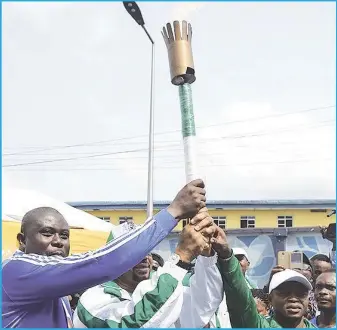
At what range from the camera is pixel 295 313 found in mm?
3564

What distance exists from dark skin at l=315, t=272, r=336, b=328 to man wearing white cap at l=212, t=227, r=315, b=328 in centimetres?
60

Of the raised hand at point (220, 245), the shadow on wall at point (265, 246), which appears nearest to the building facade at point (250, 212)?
the shadow on wall at point (265, 246)

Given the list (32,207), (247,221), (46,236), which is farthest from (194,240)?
(247,221)

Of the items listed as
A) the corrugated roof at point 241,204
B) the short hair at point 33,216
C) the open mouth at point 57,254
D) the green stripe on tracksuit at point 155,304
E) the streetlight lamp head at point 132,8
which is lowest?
the green stripe on tracksuit at point 155,304

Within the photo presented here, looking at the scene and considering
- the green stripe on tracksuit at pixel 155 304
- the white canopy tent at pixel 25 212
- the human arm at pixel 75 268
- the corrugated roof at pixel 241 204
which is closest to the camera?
the human arm at pixel 75 268

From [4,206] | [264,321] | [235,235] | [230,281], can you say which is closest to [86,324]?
[230,281]

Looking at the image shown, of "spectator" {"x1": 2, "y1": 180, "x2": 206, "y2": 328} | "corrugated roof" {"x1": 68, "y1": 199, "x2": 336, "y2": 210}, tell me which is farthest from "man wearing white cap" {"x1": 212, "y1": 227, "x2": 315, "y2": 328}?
"corrugated roof" {"x1": 68, "y1": 199, "x2": 336, "y2": 210}

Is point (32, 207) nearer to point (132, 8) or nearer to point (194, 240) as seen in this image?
point (132, 8)

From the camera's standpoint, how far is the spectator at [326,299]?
4184 mm

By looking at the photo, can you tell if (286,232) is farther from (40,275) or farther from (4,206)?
(40,275)

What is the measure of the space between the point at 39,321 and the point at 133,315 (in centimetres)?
43

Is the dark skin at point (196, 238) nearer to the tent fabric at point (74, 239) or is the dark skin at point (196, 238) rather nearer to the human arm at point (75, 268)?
the human arm at point (75, 268)

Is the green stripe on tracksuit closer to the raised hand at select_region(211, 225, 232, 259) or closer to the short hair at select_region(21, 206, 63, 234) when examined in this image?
the raised hand at select_region(211, 225, 232, 259)

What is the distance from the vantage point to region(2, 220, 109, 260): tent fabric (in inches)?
303
